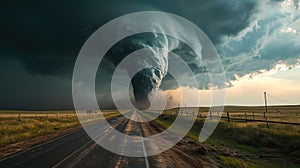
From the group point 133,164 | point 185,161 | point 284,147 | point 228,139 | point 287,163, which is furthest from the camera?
point 228,139

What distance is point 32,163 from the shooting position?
1063 cm

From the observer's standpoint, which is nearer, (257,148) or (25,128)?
(257,148)

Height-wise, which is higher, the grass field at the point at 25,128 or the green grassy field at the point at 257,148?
the grass field at the point at 25,128

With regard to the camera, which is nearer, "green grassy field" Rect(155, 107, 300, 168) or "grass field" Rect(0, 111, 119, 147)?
"green grassy field" Rect(155, 107, 300, 168)

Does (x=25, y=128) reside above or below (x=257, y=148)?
above

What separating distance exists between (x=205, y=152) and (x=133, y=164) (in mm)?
5391

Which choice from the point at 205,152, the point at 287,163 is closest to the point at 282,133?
the point at 287,163

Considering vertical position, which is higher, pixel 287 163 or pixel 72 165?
pixel 72 165

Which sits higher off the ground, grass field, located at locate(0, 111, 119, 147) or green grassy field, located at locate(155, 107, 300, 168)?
grass field, located at locate(0, 111, 119, 147)

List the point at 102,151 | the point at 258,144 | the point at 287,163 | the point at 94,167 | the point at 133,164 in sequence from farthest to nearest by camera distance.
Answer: the point at 258,144 < the point at 102,151 < the point at 287,163 < the point at 133,164 < the point at 94,167

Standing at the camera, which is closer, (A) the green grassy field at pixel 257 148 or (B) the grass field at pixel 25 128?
(A) the green grassy field at pixel 257 148

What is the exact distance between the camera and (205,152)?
14453mm

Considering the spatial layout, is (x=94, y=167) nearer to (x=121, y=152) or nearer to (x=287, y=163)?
(x=121, y=152)

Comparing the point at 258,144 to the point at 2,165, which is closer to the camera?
the point at 2,165
